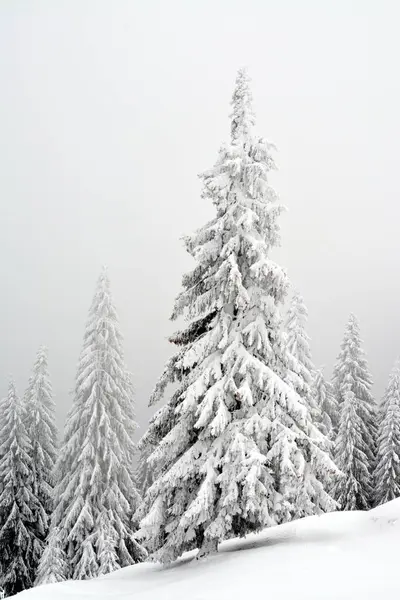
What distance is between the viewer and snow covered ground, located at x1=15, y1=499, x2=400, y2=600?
23.4 feet

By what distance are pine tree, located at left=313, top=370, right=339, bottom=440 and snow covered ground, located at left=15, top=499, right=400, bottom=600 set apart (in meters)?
28.5

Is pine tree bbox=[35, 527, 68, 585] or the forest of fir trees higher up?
the forest of fir trees

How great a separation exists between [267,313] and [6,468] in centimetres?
2464

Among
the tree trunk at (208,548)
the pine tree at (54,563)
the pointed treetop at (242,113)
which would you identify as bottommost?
the pine tree at (54,563)

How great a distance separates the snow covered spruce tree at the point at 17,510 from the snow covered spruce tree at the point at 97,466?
4186mm

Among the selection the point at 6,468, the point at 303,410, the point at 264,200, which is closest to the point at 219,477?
the point at 303,410

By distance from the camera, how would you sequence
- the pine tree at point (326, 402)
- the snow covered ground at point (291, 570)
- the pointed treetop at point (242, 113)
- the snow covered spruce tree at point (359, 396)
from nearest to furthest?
the snow covered ground at point (291, 570) → the pointed treetop at point (242, 113) → the snow covered spruce tree at point (359, 396) → the pine tree at point (326, 402)

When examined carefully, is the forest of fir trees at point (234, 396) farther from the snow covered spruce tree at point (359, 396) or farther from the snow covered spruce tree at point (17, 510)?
the snow covered spruce tree at point (359, 396)

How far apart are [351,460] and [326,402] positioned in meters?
6.23

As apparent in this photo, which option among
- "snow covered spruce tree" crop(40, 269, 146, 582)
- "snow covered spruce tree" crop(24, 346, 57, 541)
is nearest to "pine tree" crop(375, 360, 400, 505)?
"snow covered spruce tree" crop(40, 269, 146, 582)

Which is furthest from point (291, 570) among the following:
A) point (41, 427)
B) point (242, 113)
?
point (41, 427)

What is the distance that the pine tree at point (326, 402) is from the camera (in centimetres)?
4019

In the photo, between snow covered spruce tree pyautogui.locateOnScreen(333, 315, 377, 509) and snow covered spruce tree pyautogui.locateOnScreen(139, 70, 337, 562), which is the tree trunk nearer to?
snow covered spruce tree pyautogui.locateOnScreen(139, 70, 337, 562)

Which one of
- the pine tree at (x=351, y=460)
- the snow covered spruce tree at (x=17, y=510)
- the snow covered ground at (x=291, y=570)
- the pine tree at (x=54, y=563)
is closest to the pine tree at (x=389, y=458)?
the pine tree at (x=351, y=460)
